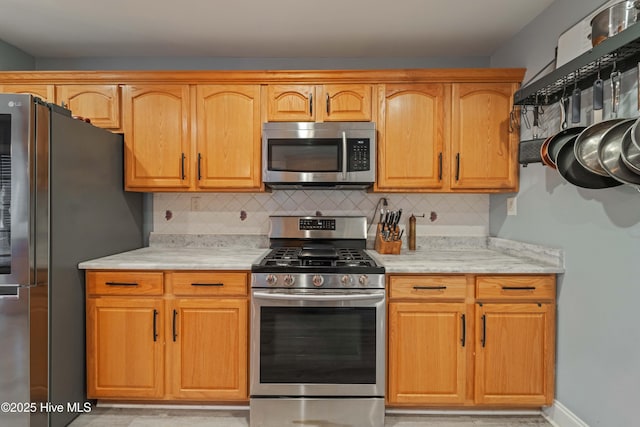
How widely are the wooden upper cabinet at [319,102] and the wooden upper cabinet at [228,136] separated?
131 millimetres

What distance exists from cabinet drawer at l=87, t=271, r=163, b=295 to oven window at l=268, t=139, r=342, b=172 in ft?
3.30

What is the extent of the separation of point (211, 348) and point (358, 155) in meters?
1.50

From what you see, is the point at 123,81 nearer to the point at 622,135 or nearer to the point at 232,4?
the point at 232,4

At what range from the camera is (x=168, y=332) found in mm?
2160

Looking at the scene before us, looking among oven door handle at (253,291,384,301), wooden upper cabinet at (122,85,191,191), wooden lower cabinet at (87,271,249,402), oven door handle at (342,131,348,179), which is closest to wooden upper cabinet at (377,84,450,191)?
oven door handle at (342,131,348,179)

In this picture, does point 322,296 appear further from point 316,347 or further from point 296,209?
point 296,209

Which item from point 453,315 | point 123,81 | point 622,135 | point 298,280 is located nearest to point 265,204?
point 298,280

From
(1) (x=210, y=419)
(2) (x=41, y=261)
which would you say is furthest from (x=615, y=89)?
(2) (x=41, y=261)

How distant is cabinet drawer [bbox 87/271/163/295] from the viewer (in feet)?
7.07

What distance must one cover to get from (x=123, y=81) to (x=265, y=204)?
1290mm

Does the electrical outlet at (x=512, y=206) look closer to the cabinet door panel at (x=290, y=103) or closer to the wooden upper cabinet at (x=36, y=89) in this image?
the cabinet door panel at (x=290, y=103)

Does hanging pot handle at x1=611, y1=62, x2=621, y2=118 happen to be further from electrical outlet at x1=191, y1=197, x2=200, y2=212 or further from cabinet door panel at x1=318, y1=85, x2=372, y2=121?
electrical outlet at x1=191, y1=197, x2=200, y2=212

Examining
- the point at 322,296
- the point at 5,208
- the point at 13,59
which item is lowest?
the point at 322,296

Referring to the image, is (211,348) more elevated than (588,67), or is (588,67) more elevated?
(588,67)
